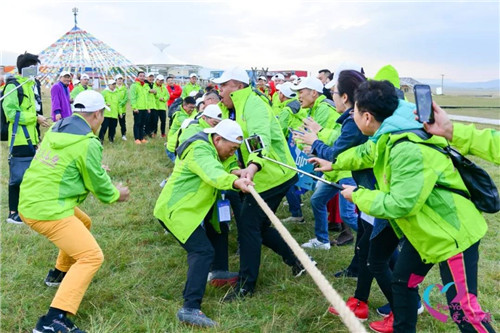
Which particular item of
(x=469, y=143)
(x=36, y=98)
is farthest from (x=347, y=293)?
(x=36, y=98)

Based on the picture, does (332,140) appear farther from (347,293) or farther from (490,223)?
(490,223)

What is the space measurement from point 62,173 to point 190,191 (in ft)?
3.25

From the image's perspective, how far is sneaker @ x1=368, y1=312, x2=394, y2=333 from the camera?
3373 mm

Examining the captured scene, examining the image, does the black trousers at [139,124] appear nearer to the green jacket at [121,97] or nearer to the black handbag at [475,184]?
the green jacket at [121,97]

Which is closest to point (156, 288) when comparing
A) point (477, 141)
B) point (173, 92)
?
point (477, 141)

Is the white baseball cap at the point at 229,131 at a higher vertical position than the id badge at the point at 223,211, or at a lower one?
higher

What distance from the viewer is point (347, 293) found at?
400 cm

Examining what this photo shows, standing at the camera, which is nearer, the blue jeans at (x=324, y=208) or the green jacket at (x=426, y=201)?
the green jacket at (x=426, y=201)

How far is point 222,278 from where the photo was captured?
4156 mm

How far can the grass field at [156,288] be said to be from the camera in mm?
3408

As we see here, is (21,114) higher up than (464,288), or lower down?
higher up

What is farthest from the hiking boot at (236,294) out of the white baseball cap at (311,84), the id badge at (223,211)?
the white baseball cap at (311,84)

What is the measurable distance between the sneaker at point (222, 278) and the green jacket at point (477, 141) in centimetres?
250

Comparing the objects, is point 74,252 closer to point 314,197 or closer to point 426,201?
point 426,201
